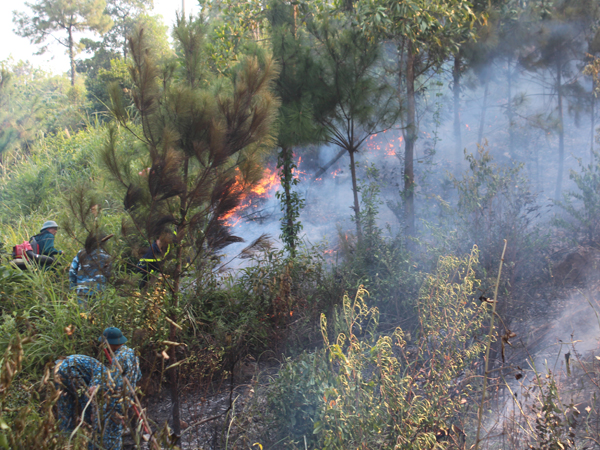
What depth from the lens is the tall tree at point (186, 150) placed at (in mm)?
3305

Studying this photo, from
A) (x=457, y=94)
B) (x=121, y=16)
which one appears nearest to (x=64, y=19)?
(x=121, y=16)

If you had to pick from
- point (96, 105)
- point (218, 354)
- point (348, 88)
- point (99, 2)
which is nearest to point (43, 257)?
point (218, 354)

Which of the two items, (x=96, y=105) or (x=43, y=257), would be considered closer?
(x=43, y=257)

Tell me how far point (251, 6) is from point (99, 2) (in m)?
22.1

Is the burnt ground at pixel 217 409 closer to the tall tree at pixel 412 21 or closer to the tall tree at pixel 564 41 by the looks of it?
the tall tree at pixel 412 21

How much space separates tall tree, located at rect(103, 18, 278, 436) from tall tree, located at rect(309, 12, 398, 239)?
331 cm

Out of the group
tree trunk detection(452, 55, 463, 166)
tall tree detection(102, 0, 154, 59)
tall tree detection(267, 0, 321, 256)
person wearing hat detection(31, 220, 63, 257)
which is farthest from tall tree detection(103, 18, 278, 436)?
tall tree detection(102, 0, 154, 59)

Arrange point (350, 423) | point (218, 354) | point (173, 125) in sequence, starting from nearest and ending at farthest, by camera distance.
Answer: point (350, 423)
point (173, 125)
point (218, 354)

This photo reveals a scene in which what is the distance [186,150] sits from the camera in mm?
3535

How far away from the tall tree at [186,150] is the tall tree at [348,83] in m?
3.31

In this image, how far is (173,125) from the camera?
11.3ft

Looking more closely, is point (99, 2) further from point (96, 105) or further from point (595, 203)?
point (595, 203)

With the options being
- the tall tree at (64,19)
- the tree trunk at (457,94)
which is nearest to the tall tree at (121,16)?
the tall tree at (64,19)

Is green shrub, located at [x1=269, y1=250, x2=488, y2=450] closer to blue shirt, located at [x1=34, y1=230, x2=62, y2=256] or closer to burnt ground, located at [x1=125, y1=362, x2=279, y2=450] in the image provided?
burnt ground, located at [x1=125, y1=362, x2=279, y2=450]
